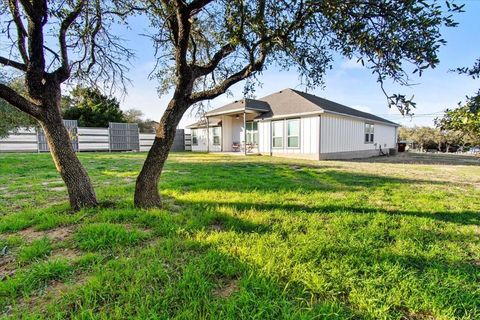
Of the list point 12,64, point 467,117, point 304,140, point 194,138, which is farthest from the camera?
point 194,138

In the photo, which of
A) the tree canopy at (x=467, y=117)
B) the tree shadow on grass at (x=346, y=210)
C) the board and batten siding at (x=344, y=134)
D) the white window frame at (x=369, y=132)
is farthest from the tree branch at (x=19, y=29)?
the white window frame at (x=369, y=132)

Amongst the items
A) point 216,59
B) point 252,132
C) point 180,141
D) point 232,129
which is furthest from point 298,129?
point 180,141

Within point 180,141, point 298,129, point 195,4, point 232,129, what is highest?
point 195,4

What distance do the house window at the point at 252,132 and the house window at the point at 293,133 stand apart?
295 cm

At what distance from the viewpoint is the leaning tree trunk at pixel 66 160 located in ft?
11.0

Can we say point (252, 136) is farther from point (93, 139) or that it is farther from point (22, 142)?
point (22, 142)

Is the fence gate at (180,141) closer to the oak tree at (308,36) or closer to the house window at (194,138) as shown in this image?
the house window at (194,138)

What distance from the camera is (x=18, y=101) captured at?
9.84 feet

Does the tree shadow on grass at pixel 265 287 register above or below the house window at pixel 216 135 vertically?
below

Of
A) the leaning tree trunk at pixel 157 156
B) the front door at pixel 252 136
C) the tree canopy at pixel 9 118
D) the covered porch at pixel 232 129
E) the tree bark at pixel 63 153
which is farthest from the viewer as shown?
the front door at pixel 252 136

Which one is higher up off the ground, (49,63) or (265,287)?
(49,63)

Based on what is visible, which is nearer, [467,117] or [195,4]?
[195,4]

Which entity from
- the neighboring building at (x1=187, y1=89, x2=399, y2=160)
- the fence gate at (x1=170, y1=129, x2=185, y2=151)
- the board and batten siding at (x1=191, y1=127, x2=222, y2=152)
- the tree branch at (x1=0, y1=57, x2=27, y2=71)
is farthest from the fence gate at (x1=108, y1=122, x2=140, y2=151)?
the tree branch at (x1=0, y1=57, x2=27, y2=71)

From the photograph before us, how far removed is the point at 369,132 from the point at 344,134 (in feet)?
13.3
